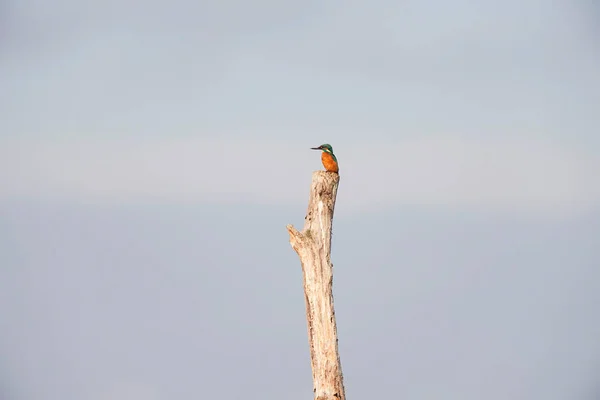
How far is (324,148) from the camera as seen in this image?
14047 mm

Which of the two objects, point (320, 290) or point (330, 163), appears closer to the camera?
point (320, 290)

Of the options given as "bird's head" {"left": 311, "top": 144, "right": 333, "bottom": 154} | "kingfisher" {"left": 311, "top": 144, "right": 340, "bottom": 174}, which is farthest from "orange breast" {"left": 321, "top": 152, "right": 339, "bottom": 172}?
"bird's head" {"left": 311, "top": 144, "right": 333, "bottom": 154}

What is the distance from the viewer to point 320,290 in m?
12.9

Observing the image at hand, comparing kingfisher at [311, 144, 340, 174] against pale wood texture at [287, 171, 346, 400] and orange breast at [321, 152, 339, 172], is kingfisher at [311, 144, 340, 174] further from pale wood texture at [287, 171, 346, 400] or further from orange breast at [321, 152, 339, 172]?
pale wood texture at [287, 171, 346, 400]

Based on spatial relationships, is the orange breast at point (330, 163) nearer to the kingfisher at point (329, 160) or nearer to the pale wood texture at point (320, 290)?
the kingfisher at point (329, 160)

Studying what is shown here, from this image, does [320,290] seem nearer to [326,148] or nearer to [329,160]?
[329,160]

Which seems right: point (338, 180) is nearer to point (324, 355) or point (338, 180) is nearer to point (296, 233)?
point (296, 233)

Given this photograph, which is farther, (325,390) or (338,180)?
(338,180)

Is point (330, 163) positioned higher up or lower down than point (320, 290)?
higher up

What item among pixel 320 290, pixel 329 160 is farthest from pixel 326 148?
pixel 320 290

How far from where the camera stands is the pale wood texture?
1279 cm

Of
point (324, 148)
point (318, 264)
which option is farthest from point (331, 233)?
point (324, 148)

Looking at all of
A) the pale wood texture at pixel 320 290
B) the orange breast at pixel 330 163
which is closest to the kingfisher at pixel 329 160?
the orange breast at pixel 330 163

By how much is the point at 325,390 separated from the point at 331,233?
8.10 ft
